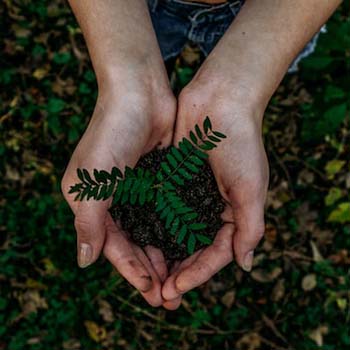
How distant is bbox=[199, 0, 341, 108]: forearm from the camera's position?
106 inches

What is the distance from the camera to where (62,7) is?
462 centimetres

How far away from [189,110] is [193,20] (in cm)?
76

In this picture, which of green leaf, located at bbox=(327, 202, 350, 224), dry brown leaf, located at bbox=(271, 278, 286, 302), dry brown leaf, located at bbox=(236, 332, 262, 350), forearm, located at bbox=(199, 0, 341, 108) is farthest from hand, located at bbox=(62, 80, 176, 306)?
green leaf, located at bbox=(327, 202, 350, 224)

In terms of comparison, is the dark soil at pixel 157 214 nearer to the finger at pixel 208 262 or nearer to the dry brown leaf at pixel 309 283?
the finger at pixel 208 262

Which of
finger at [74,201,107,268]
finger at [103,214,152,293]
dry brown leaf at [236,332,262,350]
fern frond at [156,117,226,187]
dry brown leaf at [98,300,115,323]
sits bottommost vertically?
dry brown leaf at [236,332,262,350]

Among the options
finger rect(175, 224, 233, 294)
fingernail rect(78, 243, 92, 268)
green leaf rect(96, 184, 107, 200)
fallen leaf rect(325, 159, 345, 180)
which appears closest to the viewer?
green leaf rect(96, 184, 107, 200)

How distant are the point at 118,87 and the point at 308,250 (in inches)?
90.5

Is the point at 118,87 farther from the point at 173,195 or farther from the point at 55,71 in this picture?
the point at 55,71

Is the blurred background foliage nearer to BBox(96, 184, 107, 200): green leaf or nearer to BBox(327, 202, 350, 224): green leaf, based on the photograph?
BBox(327, 202, 350, 224): green leaf

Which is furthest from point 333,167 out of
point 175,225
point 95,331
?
point 175,225

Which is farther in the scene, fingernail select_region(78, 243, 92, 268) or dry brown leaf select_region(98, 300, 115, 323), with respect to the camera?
dry brown leaf select_region(98, 300, 115, 323)

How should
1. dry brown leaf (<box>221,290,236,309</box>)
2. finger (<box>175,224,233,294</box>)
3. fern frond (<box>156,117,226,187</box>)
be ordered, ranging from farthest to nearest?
dry brown leaf (<box>221,290,236,309</box>)
finger (<box>175,224,233,294</box>)
fern frond (<box>156,117,226,187</box>)

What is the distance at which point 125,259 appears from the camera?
2.62 metres

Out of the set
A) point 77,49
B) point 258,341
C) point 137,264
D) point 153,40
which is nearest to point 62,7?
point 77,49
